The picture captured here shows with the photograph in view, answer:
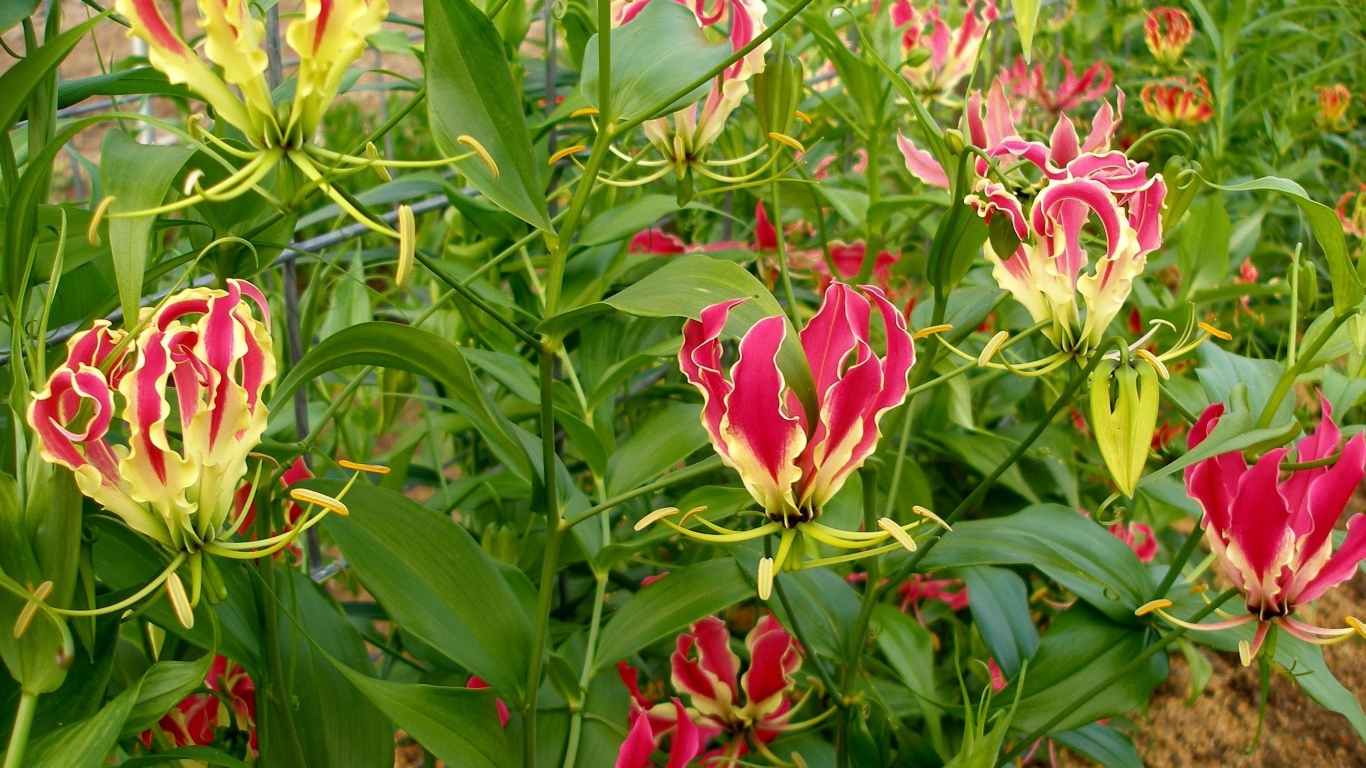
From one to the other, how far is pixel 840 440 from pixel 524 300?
2.23ft

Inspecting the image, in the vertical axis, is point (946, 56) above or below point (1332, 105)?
above

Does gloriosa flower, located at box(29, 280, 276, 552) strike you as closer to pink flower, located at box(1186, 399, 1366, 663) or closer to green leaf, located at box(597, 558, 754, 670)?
green leaf, located at box(597, 558, 754, 670)

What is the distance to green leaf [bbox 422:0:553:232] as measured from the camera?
59 cm

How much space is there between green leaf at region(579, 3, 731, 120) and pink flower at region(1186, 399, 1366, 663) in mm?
412


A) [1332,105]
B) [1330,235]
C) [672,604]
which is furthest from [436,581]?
[1332,105]

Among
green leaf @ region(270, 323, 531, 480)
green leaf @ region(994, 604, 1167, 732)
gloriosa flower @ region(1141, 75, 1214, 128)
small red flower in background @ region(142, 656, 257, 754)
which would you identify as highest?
green leaf @ region(270, 323, 531, 480)

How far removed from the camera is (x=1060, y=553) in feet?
2.78

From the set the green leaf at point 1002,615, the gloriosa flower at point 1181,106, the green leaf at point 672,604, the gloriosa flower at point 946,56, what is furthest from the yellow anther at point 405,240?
the gloriosa flower at point 1181,106

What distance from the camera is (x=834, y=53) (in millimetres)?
1139

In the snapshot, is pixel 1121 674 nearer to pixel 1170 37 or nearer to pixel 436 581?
pixel 436 581

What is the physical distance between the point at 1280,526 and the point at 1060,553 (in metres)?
0.17

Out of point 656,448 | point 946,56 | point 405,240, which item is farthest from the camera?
point 946,56

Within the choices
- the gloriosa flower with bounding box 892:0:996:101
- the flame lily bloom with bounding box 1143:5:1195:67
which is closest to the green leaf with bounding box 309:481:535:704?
the gloriosa flower with bounding box 892:0:996:101

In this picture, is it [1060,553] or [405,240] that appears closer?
[405,240]
